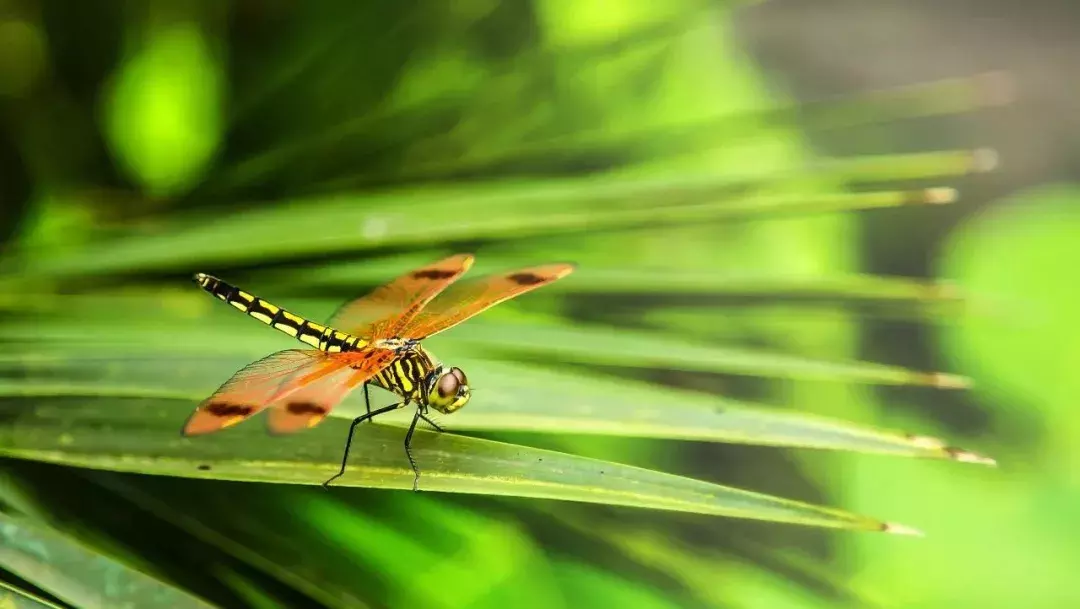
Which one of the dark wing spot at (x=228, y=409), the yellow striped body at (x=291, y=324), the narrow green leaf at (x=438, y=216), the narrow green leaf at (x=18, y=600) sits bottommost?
the narrow green leaf at (x=18, y=600)

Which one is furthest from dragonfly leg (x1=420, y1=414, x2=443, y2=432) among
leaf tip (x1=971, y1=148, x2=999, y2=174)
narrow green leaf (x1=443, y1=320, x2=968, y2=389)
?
leaf tip (x1=971, y1=148, x2=999, y2=174)

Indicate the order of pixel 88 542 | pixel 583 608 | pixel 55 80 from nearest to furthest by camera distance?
pixel 88 542 < pixel 583 608 < pixel 55 80

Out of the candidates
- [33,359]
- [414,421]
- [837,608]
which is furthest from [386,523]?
[837,608]

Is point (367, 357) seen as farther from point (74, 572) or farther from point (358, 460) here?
point (74, 572)

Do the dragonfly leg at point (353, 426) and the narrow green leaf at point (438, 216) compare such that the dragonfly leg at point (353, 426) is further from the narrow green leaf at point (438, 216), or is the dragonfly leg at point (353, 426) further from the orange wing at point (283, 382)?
the narrow green leaf at point (438, 216)

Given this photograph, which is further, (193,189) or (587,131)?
(587,131)

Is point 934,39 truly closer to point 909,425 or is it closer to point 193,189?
point 909,425

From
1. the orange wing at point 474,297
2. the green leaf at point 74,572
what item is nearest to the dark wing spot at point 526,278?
A: the orange wing at point 474,297

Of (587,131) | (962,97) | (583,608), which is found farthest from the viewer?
(962,97)
